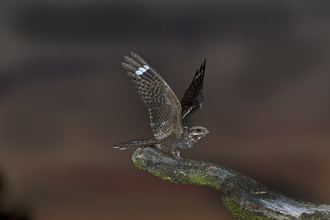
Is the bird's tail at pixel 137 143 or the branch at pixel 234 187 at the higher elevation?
the bird's tail at pixel 137 143

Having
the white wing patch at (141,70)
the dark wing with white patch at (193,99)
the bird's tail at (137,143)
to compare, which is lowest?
the bird's tail at (137,143)

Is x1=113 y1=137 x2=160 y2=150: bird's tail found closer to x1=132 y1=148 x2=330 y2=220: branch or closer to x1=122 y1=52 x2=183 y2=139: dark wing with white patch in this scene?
x1=122 y1=52 x2=183 y2=139: dark wing with white patch

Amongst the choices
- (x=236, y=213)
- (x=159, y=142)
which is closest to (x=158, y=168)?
(x=159, y=142)

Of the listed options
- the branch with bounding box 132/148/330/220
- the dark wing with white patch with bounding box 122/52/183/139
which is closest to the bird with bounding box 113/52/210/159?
the dark wing with white patch with bounding box 122/52/183/139

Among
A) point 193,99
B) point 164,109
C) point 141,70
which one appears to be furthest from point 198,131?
point 141,70

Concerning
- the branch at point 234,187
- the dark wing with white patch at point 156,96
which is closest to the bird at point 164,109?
the dark wing with white patch at point 156,96

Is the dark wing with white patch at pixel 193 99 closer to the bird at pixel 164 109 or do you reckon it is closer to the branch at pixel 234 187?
the bird at pixel 164 109

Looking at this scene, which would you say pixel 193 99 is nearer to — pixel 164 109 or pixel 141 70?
pixel 164 109
